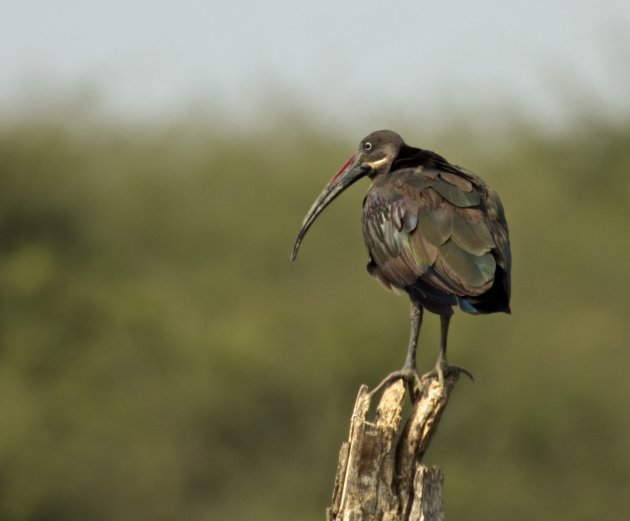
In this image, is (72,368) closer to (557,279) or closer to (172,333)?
(172,333)

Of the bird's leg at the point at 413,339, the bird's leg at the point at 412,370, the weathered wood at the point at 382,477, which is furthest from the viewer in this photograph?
the bird's leg at the point at 413,339

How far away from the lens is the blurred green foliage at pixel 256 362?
24.3 m

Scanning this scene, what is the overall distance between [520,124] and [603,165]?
3923 mm

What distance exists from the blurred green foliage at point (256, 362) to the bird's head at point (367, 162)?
450 inches

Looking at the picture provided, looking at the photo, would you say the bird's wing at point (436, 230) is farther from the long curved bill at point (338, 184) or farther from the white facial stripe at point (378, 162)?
the long curved bill at point (338, 184)

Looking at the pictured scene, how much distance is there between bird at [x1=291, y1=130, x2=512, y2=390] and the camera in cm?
997

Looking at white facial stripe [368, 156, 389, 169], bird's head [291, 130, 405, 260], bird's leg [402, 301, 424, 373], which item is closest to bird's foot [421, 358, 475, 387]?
bird's leg [402, 301, 424, 373]

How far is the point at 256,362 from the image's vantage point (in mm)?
25719

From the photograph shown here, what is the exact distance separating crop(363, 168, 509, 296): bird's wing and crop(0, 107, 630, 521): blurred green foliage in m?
12.3

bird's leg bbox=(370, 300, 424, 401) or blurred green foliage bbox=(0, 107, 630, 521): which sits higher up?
blurred green foliage bbox=(0, 107, 630, 521)

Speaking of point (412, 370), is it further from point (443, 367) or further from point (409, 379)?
point (443, 367)

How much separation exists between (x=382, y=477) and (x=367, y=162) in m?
3.05

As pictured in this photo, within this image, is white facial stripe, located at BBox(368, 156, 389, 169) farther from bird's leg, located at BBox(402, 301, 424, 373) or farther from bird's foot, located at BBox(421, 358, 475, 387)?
bird's foot, located at BBox(421, 358, 475, 387)

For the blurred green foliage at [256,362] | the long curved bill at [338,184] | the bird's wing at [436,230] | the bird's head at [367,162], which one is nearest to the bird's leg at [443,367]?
the bird's wing at [436,230]
